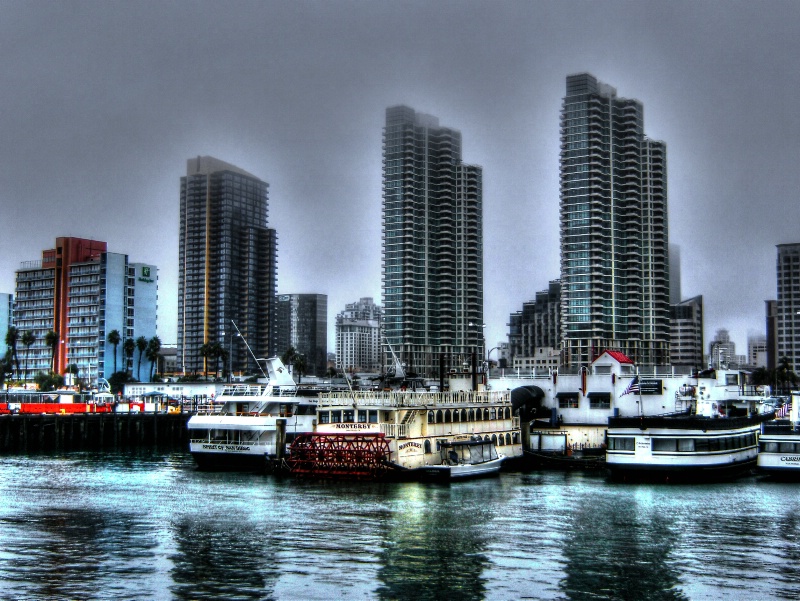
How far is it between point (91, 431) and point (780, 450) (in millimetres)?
79674

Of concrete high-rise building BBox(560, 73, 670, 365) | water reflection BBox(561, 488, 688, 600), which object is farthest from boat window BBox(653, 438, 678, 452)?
concrete high-rise building BBox(560, 73, 670, 365)

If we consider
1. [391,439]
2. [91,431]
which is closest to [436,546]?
[391,439]

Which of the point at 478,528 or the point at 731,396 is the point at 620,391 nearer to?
the point at 731,396

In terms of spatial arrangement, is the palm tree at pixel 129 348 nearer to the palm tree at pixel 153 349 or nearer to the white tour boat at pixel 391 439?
the palm tree at pixel 153 349

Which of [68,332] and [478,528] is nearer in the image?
[478,528]

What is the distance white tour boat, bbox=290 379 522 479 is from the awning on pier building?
1010 cm

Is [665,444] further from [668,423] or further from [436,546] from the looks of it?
[436,546]

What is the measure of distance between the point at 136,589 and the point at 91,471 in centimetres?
4286

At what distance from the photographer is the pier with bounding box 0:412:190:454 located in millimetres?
102312

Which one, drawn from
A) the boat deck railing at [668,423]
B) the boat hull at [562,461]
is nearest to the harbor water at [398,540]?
the boat deck railing at [668,423]

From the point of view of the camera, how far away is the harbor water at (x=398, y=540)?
3434 centimetres

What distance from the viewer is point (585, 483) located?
63.8 m

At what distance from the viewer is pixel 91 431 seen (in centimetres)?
11131

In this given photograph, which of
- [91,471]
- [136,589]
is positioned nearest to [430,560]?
[136,589]
